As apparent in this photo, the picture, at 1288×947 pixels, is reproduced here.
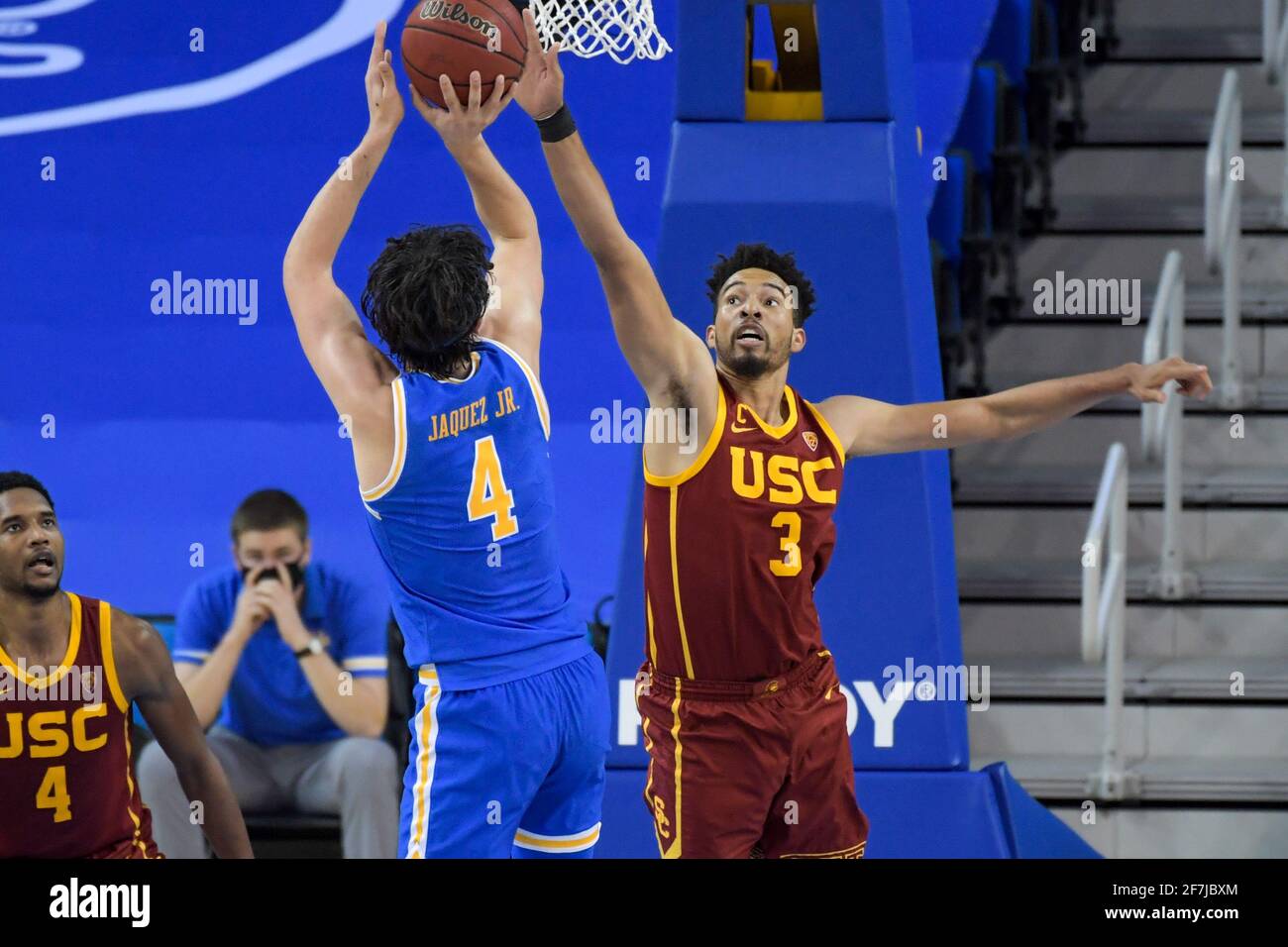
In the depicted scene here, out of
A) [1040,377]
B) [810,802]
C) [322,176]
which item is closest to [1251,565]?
[1040,377]

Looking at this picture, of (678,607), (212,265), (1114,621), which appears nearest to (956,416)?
(678,607)

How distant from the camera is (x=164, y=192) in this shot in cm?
757

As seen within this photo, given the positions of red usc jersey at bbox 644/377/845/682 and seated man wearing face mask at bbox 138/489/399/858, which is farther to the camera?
seated man wearing face mask at bbox 138/489/399/858

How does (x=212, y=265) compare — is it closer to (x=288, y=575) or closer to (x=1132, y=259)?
(x=288, y=575)

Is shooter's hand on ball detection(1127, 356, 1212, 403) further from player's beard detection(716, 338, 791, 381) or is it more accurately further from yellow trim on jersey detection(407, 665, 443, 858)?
yellow trim on jersey detection(407, 665, 443, 858)

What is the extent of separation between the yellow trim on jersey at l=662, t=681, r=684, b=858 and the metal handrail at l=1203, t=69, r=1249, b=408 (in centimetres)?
337

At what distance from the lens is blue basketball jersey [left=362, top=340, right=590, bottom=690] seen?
13.1 feet

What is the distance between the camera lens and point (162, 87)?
25.4 feet

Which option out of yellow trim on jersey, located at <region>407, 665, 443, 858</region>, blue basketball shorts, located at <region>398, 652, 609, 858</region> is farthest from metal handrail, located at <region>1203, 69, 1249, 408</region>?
yellow trim on jersey, located at <region>407, 665, 443, 858</region>

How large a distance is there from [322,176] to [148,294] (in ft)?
2.79

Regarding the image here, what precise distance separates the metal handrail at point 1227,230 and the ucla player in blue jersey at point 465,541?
3.39 metres

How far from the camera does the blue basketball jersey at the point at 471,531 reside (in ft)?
13.1
